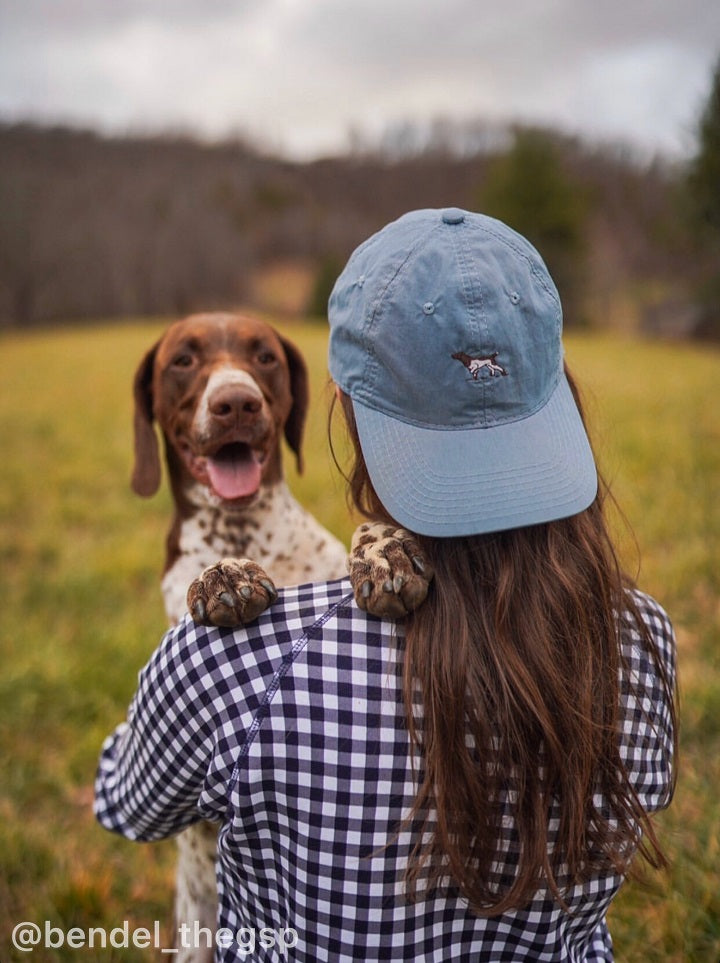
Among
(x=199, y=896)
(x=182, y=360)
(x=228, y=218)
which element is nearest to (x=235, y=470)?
(x=182, y=360)

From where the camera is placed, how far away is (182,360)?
2850 millimetres

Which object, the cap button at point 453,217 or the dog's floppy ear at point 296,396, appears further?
the dog's floppy ear at point 296,396

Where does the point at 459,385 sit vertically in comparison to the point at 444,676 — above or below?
above

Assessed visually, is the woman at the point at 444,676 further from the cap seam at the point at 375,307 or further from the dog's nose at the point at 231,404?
the dog's nose at the point at 231,404

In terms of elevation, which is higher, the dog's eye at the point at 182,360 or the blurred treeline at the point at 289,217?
the blurred treeline at the point at 289,217

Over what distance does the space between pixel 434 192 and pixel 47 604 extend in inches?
2512

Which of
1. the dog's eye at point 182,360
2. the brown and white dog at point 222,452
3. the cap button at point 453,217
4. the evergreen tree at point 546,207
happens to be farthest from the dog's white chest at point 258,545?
the evergreen tree at point 546,207

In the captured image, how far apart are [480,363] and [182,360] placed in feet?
5.71

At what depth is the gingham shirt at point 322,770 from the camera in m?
1.32

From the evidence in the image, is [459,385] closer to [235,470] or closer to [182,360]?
[235,470]

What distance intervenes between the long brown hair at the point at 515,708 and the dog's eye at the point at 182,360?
66.9 inches

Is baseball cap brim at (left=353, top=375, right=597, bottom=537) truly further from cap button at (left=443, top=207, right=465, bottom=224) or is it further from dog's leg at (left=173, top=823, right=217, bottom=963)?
dog's leg at (left=173, top=823, right=217, bottom=963)

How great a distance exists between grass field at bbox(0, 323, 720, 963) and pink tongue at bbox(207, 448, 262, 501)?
10.9 inches

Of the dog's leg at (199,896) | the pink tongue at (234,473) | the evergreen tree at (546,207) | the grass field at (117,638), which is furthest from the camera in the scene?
the evergreen tree at (546,207)
